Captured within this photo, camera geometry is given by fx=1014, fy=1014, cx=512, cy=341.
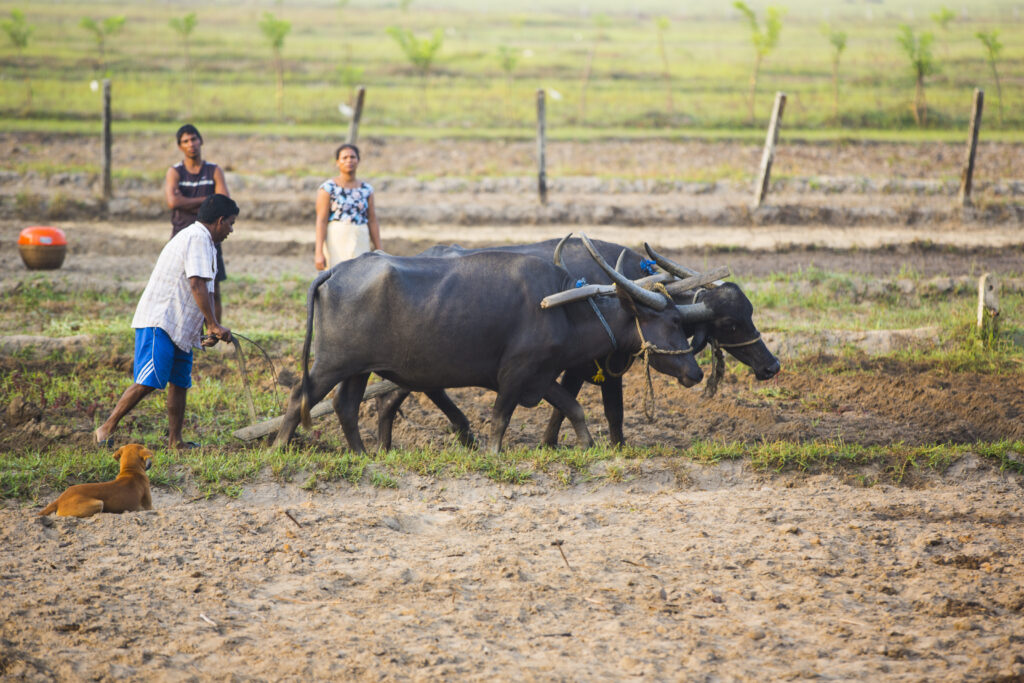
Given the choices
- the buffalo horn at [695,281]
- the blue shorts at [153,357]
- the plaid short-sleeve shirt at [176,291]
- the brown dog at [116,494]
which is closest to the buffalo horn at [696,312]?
the buffalo horn at [695,281]

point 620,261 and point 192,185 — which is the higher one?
point 192,185

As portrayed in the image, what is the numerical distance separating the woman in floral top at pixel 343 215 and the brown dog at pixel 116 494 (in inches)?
129

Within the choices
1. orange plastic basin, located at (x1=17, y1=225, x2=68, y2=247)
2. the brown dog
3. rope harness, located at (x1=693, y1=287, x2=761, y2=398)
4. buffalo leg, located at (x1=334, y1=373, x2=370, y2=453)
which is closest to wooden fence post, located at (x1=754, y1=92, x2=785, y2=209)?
rope harness, located at (x1=693, y1=287, x2=761, y2=398)

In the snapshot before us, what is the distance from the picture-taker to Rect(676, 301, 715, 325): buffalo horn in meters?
7.32

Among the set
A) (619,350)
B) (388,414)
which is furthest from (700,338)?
(388,414)

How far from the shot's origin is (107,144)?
16.2m

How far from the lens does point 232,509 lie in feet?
18.6

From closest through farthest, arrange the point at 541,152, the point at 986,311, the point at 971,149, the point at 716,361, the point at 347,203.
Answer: the point at 716,361 < the point at 347,203 < the point at 986,311 < the point at 541,152 < the point at 971,149

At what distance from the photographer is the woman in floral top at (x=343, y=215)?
28.1 feet

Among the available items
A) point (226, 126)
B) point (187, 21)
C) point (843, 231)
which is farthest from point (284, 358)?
point (187, 21)

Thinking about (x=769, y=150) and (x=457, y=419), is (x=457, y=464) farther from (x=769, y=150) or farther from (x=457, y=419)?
(x=769, y=150)

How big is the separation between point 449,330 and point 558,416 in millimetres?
1122

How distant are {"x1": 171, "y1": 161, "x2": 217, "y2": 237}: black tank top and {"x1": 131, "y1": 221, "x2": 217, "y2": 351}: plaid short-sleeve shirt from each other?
6.00ft

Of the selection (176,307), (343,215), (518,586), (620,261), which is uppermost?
(343,215)
